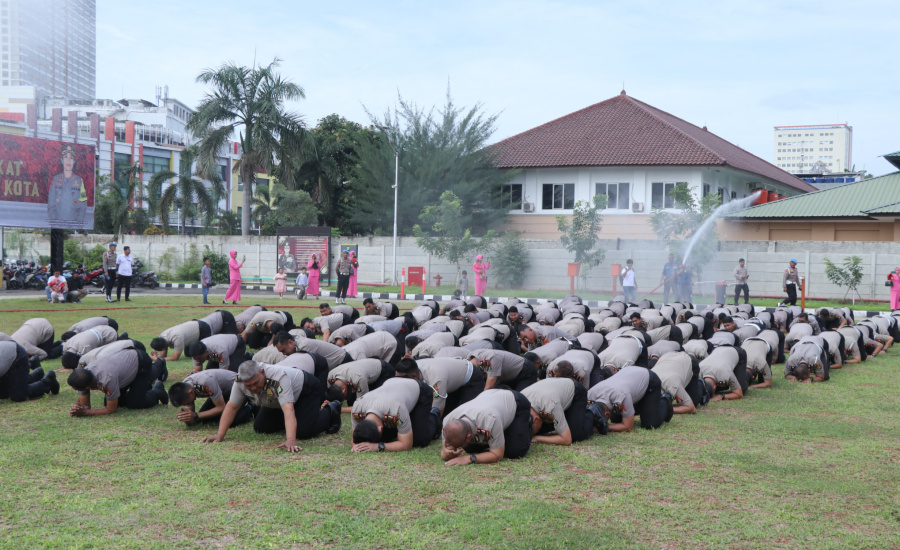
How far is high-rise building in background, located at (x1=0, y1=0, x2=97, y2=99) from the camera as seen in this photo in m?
7.61

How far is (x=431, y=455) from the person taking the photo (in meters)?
6.46

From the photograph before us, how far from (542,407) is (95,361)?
4619 mm

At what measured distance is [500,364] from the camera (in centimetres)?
797

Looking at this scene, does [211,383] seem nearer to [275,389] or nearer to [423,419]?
[275,389]

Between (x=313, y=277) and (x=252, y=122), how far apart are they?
39.6 feet

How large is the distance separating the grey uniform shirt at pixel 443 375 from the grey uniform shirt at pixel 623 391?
1.27 metres

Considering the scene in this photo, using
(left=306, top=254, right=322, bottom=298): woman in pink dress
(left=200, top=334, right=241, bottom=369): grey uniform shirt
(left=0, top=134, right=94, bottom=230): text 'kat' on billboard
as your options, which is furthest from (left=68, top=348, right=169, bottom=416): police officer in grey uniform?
(left=0, top=134, right=94, bottom=230): text 'kat' on billboard

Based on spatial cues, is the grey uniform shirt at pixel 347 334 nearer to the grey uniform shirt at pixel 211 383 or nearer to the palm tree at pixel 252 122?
the grey uniform shirt at pixel 211 383

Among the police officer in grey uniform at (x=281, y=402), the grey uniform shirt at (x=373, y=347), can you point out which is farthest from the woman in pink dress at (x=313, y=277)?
the police officer in grey uniform at (x=281, y=402)

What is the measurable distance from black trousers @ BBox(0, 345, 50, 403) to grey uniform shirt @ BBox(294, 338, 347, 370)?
2.99 m

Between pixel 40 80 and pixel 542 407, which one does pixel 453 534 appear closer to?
pixel 542 407

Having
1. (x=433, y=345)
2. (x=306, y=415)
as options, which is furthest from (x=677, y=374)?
(x=306, y=415)

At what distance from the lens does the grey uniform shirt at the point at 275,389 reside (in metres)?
6.41

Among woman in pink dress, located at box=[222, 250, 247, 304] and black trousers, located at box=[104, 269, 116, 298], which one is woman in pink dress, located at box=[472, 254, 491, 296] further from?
black trousers, located at box=[104, 269, 116, 298]
